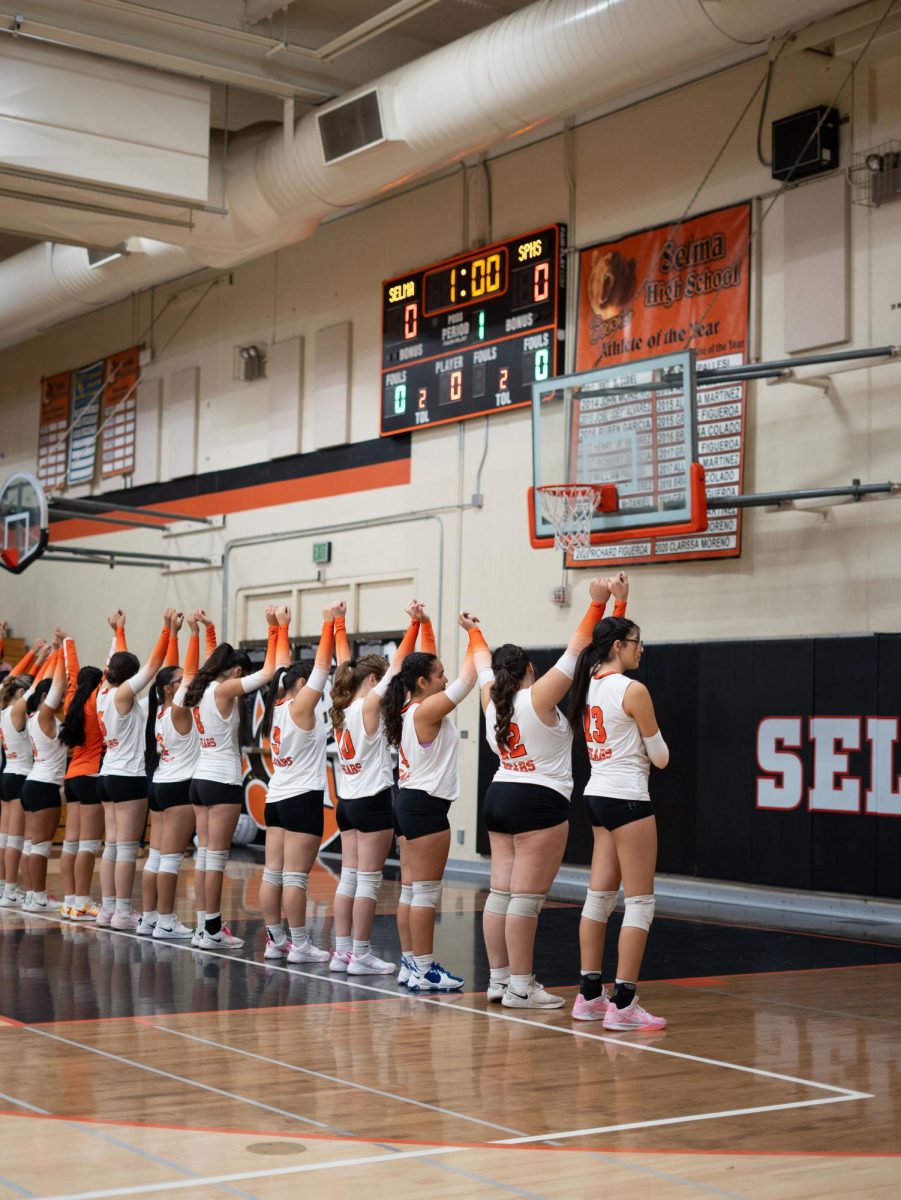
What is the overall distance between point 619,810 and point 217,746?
3133 millimetres

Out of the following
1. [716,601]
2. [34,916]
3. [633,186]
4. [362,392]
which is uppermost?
[633,186]

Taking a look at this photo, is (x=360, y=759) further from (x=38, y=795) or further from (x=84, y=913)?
(x=38, y=795)

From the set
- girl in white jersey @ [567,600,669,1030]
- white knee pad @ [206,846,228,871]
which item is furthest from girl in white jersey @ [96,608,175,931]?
girl in white jersey @ [567,600,669,1030]

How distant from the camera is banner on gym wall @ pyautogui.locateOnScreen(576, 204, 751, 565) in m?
12.4

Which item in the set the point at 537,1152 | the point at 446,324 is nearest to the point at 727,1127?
the point at 537,1152

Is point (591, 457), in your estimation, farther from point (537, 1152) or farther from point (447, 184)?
point (537, 1152)

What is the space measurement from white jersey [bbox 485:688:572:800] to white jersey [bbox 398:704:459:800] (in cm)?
65

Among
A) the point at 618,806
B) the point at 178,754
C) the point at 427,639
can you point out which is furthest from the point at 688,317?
the point at 618,806

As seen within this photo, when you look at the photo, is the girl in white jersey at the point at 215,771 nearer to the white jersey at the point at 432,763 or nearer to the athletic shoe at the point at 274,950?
the athletic shoe at the point at 274,950

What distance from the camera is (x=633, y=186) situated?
44.5 feet

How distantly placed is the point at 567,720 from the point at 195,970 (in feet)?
9.02

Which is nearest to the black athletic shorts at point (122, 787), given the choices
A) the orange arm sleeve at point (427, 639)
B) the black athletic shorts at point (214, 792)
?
the black athletic shorts at point (214, 792)

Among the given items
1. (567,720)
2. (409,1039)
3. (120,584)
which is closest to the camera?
(409,1039)

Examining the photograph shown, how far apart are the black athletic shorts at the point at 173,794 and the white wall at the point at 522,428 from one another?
526cm
